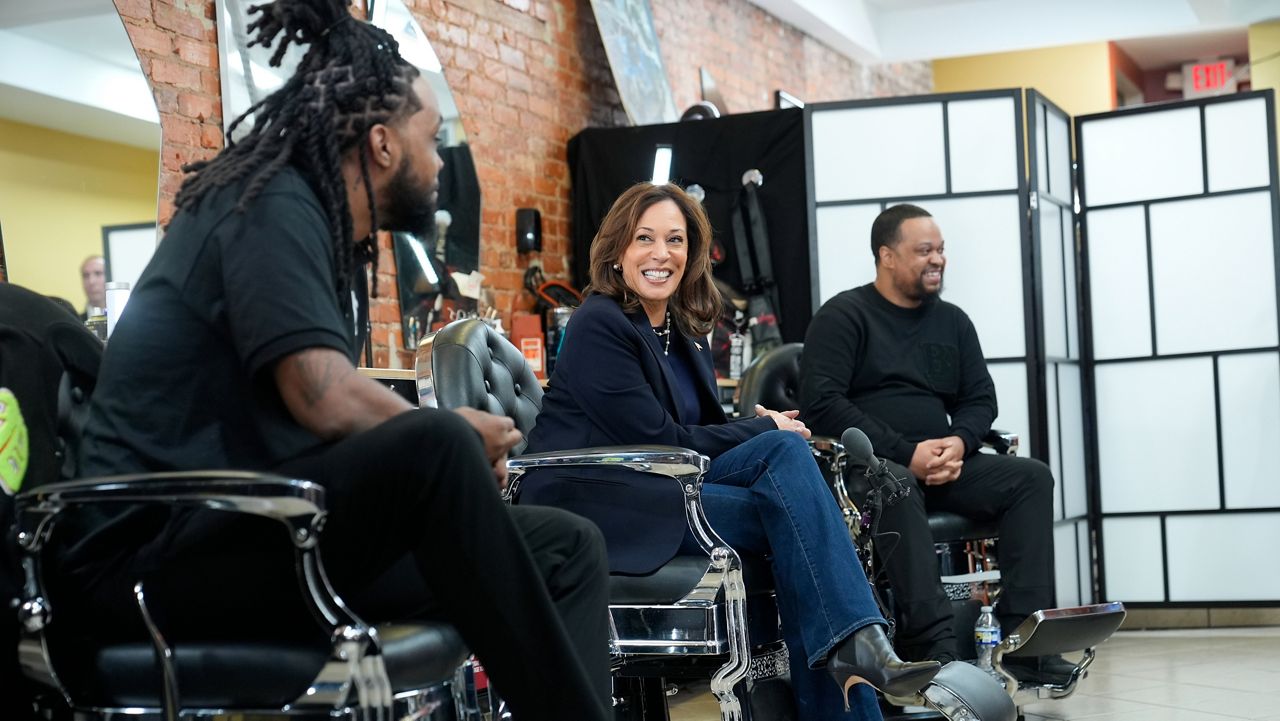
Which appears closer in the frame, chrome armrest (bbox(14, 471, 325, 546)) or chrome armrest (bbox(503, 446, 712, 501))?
chrome armrest (bbox(14, 471, 325, 546))

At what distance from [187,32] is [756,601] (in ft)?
7.95

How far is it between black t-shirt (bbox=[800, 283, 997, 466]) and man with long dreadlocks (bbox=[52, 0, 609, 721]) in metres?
2.13

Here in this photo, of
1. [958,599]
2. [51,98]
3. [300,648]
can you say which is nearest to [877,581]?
[958,599]

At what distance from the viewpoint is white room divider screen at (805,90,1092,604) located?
16.7ft

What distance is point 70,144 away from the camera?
3225mm

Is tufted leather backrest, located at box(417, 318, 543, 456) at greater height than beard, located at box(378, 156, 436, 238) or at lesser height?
lesser

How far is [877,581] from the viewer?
10.9 feet

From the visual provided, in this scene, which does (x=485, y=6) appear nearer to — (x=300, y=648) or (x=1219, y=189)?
(x=1219, y=189)

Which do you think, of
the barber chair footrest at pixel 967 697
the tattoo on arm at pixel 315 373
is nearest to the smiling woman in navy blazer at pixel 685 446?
the barber chair footrest at pixel 967 697

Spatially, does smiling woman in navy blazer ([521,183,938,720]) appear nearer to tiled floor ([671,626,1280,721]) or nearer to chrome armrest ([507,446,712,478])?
chrome armrest ([507,446,712,478])

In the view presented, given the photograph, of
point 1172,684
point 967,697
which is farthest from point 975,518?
point 967,697

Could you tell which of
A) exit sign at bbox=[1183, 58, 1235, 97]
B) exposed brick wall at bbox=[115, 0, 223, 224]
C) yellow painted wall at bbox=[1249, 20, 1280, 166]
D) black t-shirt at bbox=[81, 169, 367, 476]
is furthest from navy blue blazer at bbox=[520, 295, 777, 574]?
exit sign at bbox=[1183, 58, 1235, 97]

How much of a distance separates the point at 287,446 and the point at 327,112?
45 cm

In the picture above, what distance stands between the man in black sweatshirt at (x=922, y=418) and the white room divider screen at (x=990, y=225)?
103 cm
